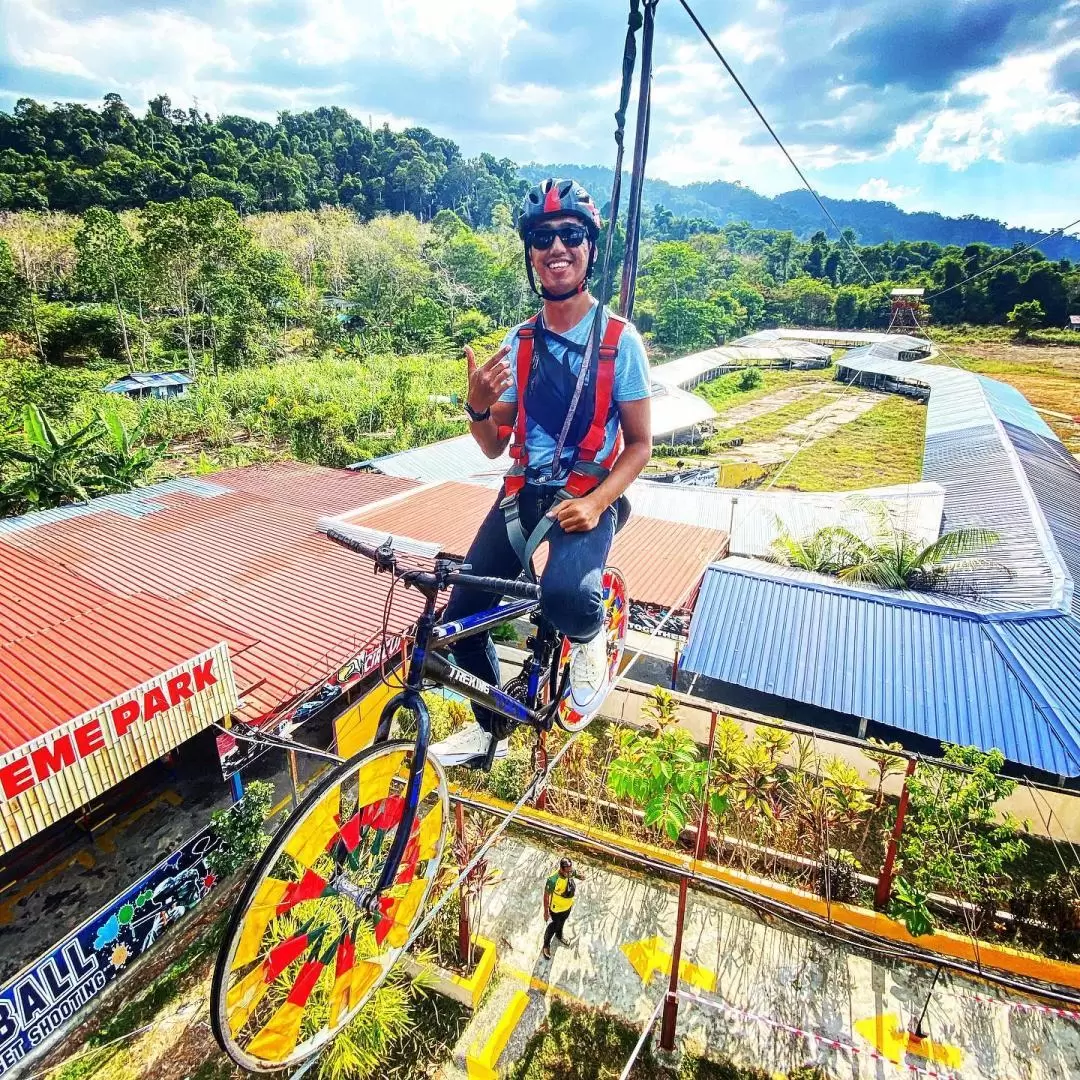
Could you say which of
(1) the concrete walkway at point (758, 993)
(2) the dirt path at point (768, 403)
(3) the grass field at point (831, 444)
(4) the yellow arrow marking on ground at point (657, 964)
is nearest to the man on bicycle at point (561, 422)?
(1) the concrete walkway at point (758, 993)

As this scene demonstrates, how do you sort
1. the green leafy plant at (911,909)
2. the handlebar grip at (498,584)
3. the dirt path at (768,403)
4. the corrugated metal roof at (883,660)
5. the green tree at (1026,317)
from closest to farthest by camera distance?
the handlebar grip at (498,584), the green leafy plant at (911,909), the corrugated metal roof at (883,660), the dirt path at (768,403), the green tree at (1026,317)

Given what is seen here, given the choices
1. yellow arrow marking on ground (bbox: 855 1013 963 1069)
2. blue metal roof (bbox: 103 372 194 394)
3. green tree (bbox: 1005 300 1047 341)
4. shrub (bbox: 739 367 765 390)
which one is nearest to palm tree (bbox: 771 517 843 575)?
yellow arrow marking on ground (bbox: 855 1013 963 1069)

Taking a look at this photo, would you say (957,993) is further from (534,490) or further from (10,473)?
(10,473)

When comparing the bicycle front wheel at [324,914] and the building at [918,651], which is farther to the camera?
the building at [918,651]

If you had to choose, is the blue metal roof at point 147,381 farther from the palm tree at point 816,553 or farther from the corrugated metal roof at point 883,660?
the corrugated metal roof at point 883,660

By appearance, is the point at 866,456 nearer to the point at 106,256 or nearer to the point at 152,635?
the point at 152,635

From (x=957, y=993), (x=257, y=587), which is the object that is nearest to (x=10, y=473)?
(x=257, y=587)

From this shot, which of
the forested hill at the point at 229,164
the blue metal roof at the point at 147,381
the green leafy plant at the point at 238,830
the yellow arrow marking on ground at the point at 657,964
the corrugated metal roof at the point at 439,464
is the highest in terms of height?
the forested hill at the point at 229,164

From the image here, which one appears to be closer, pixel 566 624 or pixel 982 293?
pixel 566 624
